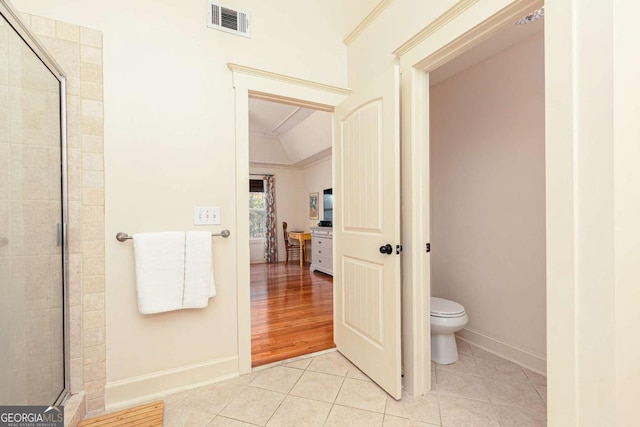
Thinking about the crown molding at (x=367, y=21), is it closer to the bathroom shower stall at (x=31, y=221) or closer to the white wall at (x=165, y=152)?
the white wall at (x=165, y=152)

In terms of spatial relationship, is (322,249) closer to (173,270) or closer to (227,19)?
(173,270)

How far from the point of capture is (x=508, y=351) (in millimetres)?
2176

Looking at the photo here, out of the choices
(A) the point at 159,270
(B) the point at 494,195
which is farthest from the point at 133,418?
(B) the point at 494,195

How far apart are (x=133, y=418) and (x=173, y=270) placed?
2.61 feet

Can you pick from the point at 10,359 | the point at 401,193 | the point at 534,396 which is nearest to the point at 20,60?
the point at 10,359

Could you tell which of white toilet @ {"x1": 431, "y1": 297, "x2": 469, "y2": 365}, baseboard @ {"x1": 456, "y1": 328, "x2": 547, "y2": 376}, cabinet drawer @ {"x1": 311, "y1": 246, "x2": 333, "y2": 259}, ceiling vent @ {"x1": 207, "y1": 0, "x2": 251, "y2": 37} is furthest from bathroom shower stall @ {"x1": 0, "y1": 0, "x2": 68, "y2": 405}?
cabinet drawer @ {"x1": 311, "y1": 246, "x2": 333, "y2": 259}

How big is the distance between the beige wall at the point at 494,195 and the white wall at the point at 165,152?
167 cm

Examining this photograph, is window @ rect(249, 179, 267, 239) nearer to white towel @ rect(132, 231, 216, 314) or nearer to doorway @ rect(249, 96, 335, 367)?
doorway @ rect(249, 96, 335, 367)

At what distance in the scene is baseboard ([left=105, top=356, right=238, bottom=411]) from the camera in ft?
5.51

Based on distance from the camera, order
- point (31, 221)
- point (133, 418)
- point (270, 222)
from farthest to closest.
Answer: point (270, 222)
point (133, 418)
point (31, 221)

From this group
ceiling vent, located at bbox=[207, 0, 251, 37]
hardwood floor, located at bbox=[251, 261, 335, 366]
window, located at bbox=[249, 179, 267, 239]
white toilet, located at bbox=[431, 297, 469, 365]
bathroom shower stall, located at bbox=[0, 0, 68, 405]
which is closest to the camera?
bathroom shower stall, located at bbox=[0, 0, 68, 405]

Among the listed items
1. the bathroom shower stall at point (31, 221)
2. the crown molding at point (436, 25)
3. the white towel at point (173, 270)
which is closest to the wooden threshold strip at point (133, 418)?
the bathroom shower stall at point (31, 221)

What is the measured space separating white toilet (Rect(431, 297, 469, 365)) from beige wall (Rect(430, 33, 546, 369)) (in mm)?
418

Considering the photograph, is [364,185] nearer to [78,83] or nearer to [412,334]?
[412,334]
